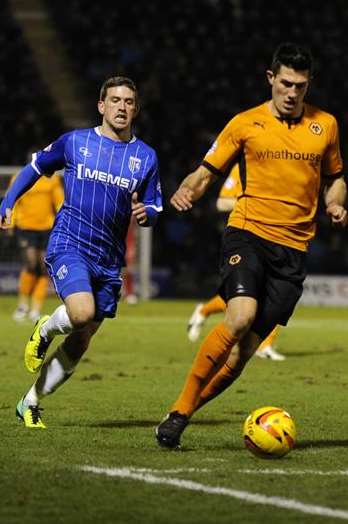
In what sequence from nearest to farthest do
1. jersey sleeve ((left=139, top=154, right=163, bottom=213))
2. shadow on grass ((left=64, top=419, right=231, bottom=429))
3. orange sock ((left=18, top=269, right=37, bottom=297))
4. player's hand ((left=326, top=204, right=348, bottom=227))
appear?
player's hand ((left=326, top=204, right=348, bottom=227))
jersey sleeve ((left=139, top=154, right=163, bottom=213))
shadow on grass ((left=64, top=419, right=231, bottom=429))
orange sock ((left=18, top=269, right=37, bottom=297))

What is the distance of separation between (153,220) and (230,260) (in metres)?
0.88

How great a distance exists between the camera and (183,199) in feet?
23.8

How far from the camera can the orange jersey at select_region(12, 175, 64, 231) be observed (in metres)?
18.8

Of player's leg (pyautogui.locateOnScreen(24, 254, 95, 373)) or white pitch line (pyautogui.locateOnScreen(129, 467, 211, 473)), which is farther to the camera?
player's leg (pyautogui.locateOnScreen(24, 254, 95, 373))

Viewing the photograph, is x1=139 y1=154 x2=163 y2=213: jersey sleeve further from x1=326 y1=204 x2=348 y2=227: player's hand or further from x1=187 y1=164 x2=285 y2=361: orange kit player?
x1=187 y1=164 x2=285 y2=361: orange kit player

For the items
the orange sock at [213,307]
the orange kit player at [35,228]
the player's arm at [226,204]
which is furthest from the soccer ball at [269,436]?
the orange kit player at [35,228]

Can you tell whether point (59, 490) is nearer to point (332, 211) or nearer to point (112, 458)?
point (112, 458)

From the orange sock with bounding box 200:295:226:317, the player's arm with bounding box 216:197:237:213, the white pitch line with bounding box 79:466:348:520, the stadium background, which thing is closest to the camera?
the white pitch line with bounding box 79:466:348:520

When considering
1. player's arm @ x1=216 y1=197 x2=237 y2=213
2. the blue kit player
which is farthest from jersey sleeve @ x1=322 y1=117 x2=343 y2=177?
player's arm @ x1=216 y1=197 x2=237 y2=213

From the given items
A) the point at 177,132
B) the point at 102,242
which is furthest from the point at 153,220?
the point at 177,132

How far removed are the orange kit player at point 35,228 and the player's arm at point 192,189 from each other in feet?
36.7

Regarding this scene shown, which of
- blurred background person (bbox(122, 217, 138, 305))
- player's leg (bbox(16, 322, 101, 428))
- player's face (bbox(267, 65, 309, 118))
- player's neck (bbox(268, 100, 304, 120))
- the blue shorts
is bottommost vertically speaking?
blurred background person (bbox(122, 217, 138, 305))

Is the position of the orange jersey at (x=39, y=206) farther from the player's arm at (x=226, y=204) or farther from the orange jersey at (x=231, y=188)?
the player's arm at (x=226, y=204)

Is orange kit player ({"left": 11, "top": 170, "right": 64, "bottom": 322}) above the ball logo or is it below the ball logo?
below
